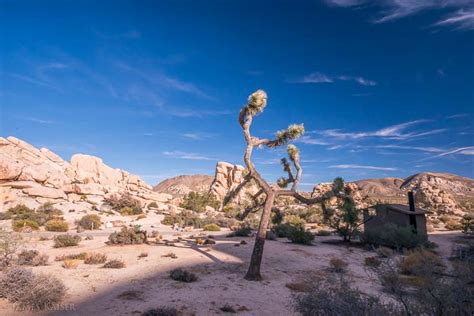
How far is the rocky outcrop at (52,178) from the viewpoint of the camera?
120 ft

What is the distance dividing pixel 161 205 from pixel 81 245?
3068 cm

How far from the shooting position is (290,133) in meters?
12.2

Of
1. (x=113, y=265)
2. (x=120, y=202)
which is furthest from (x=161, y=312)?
(x=120, y=202)

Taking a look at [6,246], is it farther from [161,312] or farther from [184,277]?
[161,312]

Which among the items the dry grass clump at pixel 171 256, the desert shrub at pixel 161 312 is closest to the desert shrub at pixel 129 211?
the dry grass clump at pixel 171 256

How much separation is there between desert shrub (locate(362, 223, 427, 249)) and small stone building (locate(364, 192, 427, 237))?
122 cm

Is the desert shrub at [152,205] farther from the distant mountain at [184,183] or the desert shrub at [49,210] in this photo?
the distant mountain at [184,183]

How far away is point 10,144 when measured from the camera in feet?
152

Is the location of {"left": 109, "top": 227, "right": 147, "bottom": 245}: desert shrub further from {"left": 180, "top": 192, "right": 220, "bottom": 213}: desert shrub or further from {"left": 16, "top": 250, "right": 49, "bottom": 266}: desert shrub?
{"left": 180, "top": 192, "right": 220, "bottom": 213}: desert shrub

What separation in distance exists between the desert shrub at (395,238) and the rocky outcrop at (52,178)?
36387 mm

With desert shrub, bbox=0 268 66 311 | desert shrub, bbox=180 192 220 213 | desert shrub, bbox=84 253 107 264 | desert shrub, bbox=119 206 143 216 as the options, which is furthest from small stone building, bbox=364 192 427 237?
desert shrub, bbox=180 192 220 213

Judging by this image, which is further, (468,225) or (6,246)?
(468,225)

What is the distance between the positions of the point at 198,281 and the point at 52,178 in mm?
42608

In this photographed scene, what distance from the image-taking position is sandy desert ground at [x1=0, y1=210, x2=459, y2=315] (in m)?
7.49
